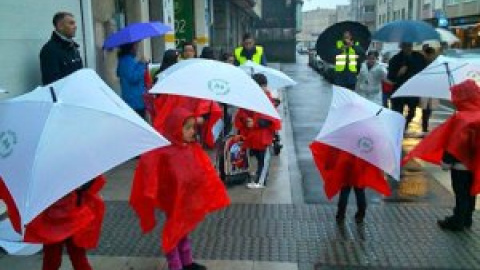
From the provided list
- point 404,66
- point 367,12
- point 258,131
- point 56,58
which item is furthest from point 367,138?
point 367,12

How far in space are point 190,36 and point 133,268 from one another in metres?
14.4

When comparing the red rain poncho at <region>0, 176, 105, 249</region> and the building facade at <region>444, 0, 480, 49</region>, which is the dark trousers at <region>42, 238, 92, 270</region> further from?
the building facade at <region>444, 0, 480, 49</region>

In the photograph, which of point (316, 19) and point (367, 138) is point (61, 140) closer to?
point (367, 138)

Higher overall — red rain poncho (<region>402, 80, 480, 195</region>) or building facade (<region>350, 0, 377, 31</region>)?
building facade (<region>350, 0, 377, 31</region>)

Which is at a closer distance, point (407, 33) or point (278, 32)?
point (407, 33)

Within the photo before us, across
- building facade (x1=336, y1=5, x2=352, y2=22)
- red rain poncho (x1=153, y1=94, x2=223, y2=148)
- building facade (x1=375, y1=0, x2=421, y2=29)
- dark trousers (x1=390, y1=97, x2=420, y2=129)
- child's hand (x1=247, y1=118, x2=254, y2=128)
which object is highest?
building facade (x1=336, y1=5, x2=352, y2=22)

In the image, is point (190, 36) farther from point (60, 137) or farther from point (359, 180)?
point (60, 137)

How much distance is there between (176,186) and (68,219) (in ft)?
2.59

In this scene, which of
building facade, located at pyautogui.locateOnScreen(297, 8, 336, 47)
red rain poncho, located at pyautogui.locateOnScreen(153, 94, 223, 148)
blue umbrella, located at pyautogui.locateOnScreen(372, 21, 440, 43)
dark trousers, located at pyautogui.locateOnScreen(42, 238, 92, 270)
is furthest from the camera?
building facade, located at pyautogui.locateOnScreen(297, 8, 336, 47)

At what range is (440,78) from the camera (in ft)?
18.7

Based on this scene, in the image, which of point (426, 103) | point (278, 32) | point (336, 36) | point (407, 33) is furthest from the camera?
point (278, 32)

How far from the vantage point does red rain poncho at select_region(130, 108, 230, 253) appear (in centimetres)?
405

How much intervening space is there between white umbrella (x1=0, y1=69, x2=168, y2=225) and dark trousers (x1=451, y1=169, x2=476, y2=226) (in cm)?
317

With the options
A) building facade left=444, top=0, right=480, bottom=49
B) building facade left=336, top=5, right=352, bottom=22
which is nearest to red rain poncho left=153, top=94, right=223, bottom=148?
building facade left=444, top=0, right=480, bottom=49
